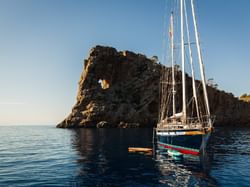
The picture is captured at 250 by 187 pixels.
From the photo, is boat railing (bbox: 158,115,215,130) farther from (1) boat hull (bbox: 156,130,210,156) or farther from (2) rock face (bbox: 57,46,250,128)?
(2) rock face (bbox: 57,46,250,128)

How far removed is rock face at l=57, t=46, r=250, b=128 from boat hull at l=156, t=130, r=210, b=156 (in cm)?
6678

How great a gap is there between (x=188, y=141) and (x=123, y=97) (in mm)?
84067

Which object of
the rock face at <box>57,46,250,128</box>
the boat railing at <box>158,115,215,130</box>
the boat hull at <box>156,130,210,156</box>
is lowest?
the boat hull at <box>156,130,210,156</box>

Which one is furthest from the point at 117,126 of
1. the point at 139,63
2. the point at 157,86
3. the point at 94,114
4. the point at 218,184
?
the point at 218,184

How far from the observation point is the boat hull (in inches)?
981

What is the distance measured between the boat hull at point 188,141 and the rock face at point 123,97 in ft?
219

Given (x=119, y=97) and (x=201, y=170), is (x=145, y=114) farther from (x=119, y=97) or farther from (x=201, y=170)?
(x=201, y=170)

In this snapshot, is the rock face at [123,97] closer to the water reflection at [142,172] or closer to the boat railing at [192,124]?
the boat railing at [192,124]

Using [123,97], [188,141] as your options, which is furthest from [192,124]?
[123,97]

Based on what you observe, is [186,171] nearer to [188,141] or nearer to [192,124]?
[188,141]

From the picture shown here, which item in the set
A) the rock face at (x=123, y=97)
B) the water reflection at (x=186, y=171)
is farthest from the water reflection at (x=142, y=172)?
the rock face at (x=123, y=97)

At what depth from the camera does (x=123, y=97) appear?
110 meters

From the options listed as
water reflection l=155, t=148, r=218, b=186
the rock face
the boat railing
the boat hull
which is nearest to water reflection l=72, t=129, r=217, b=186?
water reflection l=155, t=148, r=218, b=186

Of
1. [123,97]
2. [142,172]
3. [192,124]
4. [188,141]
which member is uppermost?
[123,97]
